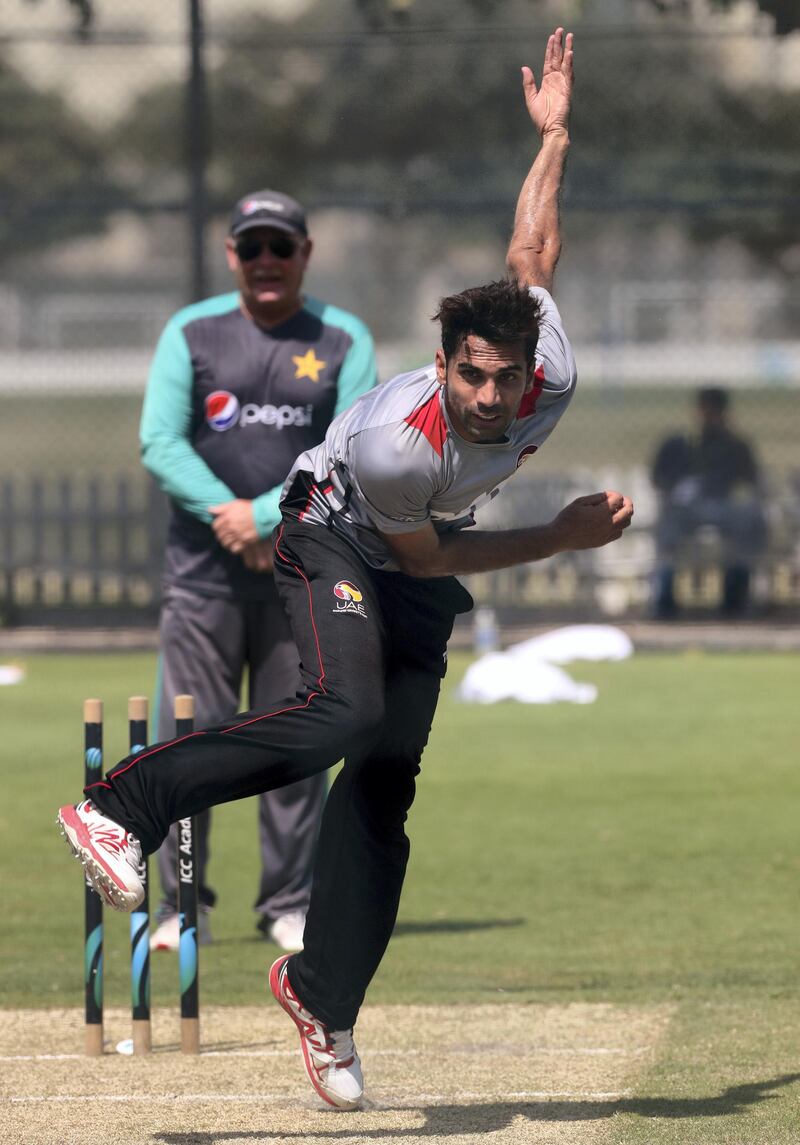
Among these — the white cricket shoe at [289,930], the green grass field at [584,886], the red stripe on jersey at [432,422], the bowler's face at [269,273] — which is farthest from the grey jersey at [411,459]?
the white cricket shoe at [289,930]

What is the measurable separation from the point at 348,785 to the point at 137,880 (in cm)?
73

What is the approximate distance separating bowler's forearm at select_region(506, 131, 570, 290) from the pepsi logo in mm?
1888

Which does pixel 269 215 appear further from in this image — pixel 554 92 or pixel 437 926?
pixel 437 926

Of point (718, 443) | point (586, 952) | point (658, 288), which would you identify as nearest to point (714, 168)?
point (718, 443)

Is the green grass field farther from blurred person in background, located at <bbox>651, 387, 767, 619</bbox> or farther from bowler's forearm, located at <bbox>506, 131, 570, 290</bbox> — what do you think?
blurred person in background, located at <bbox>651, 387, 767, 619</bbox>

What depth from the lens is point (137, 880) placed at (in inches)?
180

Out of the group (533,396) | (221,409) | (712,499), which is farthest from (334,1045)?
(712,499)

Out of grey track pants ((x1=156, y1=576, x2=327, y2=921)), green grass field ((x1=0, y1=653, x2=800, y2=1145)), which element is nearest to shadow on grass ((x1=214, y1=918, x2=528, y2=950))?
green grass field ((x1=0, y1=653, x2=800, y2=1145))

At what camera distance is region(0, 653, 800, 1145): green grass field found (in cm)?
555

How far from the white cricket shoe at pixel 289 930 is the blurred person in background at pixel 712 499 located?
9.06 meters

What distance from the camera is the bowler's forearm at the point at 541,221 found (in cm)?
521

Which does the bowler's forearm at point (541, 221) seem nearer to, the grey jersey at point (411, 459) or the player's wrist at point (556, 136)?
the player's wrist at point (556, 136)

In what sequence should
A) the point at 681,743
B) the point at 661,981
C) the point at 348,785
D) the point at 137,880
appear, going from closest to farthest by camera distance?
the point at 137,880 < the point at 348,785 < the point at 661,981 < the point at 681,743

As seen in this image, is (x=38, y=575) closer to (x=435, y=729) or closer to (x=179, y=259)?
(x=179, y=259)
